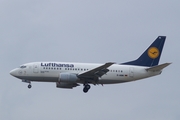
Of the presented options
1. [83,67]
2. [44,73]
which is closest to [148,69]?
[83,67]

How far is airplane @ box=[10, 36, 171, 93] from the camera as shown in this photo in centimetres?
6269

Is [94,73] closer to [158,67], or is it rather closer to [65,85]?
[65,85]

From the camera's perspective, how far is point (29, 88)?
6347 cm

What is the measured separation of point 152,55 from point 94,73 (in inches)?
411

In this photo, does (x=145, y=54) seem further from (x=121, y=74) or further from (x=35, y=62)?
(x=35, y=62)

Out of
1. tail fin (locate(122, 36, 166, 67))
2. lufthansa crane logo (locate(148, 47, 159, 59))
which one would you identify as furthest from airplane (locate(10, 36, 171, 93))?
lufthansa crane logo (locate(148, 47, 159, 59))

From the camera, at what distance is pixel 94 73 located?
206 feet

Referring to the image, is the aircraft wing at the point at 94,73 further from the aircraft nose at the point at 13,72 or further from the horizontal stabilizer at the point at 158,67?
the aircraft nose at the point at 13,72

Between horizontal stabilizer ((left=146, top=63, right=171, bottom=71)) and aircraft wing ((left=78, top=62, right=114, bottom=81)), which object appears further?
horizontal stabilizer ((left=146, top=63, right=171, bottom=71))

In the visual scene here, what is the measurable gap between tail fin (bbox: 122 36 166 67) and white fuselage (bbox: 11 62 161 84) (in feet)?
5.19

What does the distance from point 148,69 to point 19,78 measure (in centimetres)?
1660

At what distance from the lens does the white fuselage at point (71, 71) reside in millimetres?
62812

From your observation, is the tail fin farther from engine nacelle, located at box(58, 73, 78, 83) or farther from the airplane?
engine nacelle, located at box(58, 73, 78, 83)

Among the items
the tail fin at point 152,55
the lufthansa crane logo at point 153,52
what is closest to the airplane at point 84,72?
the tail fin at point 152,55
